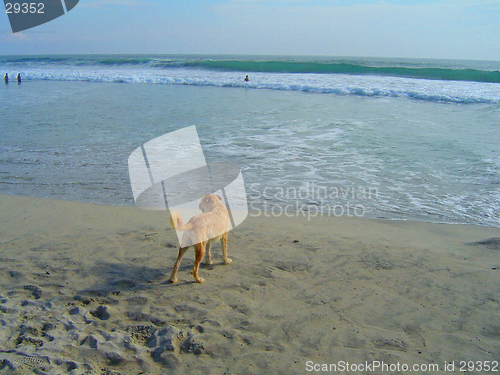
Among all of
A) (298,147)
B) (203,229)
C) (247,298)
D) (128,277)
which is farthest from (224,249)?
(298,147)

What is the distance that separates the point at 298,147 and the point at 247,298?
6.99m

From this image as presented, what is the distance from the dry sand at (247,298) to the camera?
9.16ft

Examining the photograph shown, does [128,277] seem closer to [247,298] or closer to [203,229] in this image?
[203,229]

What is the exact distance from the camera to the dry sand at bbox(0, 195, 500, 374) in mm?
2793

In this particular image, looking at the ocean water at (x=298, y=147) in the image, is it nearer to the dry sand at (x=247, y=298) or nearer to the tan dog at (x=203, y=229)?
the dry sand at (x=247, y=298)

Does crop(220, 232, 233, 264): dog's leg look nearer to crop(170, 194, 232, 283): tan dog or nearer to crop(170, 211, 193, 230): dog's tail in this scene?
crop(170, 194, 232, 283): tan dog

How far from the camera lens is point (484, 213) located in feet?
19.7

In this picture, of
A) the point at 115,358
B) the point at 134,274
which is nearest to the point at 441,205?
the point at 134,274

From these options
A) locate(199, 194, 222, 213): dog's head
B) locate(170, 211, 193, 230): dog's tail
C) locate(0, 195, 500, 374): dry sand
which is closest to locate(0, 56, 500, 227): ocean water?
locate(0, 195, 500, 374): dry sand

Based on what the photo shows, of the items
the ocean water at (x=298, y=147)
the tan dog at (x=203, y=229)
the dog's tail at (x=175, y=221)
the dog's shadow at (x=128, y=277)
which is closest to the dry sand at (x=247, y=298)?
the dog's shadow at (x=128, y=277)

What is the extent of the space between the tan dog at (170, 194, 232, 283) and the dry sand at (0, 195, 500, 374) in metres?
0.24

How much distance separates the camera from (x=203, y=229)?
147 inches

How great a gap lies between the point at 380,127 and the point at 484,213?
7470mm

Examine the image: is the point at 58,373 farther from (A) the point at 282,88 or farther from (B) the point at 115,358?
(A) the point at 282,88
